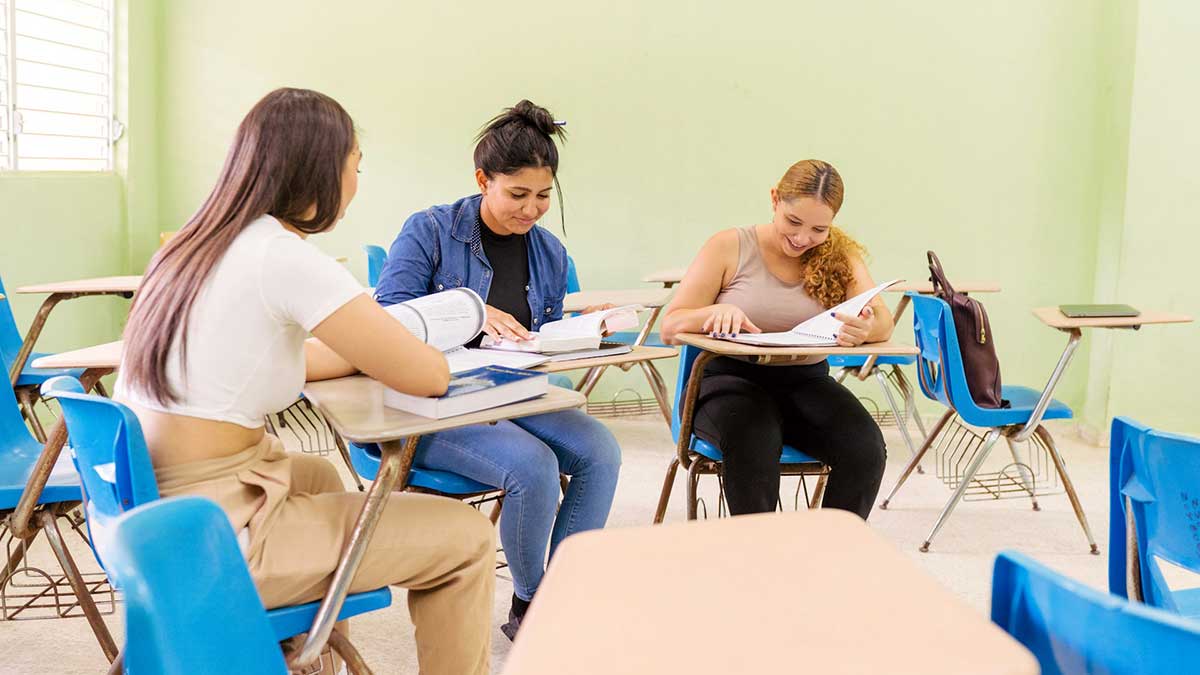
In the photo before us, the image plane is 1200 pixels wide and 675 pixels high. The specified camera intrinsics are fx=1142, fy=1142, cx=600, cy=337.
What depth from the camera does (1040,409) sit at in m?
3.58

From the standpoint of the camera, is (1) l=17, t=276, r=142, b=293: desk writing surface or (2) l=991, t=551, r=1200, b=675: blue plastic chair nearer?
(2) l=991, t=551, r=1200, b=675: blue plastic chair

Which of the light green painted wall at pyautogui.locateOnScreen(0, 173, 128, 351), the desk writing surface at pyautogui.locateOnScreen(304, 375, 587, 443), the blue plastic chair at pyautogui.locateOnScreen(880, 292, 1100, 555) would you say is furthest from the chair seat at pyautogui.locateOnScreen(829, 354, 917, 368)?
the light green painted wall at pyautogui.locateOnScreen(0, 173, 128, 351)

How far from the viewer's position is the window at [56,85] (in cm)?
448

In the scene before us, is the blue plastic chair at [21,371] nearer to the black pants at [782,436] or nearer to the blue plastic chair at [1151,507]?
the black pants at [782,436]

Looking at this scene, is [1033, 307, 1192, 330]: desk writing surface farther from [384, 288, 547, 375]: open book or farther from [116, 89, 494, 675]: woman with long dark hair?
[116, 89, 494, 675]: woman with long dark hair

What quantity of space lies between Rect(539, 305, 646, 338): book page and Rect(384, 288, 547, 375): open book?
20 centimetres

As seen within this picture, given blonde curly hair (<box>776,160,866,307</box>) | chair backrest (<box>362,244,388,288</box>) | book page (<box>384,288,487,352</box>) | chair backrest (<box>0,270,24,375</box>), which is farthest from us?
chair backrest (<box>362,244,388,288</box>)

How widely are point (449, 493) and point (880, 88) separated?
149 inches

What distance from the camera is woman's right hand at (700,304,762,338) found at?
9.02 ft

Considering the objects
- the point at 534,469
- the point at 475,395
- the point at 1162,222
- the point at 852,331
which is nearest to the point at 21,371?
the point at 534,469

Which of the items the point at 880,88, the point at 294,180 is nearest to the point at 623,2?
the point at 880,88

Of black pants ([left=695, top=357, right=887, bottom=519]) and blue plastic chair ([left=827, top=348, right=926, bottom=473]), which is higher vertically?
black pants ([left=695, top=357, right=887, bottom=519])

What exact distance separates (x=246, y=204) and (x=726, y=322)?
1.27 metres

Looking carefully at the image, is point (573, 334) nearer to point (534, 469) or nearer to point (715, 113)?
point (534, 469)
